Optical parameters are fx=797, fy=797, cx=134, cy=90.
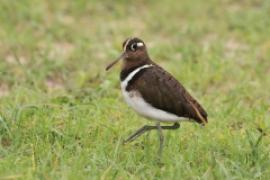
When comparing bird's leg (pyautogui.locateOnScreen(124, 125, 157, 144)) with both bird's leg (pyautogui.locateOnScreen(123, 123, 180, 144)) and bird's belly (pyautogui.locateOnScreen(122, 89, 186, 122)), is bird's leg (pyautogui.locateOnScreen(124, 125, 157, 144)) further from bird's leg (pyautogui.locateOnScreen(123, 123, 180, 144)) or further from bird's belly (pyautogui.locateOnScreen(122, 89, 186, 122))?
bird's belly (pyautogui.locateOnScreen(122, 89, 186, 122))

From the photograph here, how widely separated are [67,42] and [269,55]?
2624 millimetres

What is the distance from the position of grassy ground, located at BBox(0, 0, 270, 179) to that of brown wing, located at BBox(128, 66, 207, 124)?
37 cm

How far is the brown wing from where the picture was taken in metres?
6.28

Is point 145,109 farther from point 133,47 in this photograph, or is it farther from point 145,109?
point 133,47

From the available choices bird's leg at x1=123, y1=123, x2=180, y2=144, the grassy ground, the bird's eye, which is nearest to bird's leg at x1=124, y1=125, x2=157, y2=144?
bird's leg at x1=123, y1=123, x2=180, y2=144

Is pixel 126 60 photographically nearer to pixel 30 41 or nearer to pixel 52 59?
pixel 52 59

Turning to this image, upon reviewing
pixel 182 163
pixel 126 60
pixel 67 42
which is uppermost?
pixel 126 60

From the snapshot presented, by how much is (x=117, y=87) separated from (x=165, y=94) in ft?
8.54

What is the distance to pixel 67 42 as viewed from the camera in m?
10.5

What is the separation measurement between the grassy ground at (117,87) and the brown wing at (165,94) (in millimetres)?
A: 370

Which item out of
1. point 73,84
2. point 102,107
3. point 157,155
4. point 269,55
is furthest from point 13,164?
point 269,55

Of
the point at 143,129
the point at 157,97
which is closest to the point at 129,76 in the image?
the point at 157,97

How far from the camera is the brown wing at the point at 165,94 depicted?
6277mm

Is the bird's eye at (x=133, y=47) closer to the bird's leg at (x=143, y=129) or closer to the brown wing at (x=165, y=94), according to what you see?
the brown wing at (x=165, y=94)
